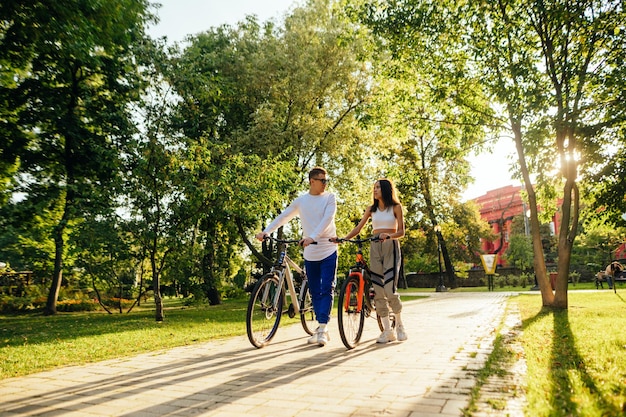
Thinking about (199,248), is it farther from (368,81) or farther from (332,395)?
(368,81)

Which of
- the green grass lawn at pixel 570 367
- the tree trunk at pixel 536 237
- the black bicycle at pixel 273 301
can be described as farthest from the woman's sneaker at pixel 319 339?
the tree trunk at pixel 536 237

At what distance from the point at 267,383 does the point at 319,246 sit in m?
2.29

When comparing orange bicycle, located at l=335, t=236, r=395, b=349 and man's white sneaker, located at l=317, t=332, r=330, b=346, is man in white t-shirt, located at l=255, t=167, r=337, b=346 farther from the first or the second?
orange bicycle, located at l=335, t=236, r=395, b=349

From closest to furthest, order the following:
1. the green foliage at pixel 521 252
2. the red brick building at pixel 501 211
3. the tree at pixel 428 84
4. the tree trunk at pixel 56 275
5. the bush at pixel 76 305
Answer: the tree at pixel 428 84 → the tree trunk at pixel 56 275 → the bush at pixel 76 305 → the green foliage at pixel 521 252 → the red brick building at pixel 501 211

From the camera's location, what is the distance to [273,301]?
588 centimetres

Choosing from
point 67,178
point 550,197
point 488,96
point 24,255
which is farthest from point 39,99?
point 550,197

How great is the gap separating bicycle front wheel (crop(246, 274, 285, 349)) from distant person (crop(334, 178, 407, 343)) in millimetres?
1255

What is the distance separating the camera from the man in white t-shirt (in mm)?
5801

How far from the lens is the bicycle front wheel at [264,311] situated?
5539 millimetres

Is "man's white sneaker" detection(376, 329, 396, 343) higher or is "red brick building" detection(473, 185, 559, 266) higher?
"red brick building" detection(473, 185, 559, 266)

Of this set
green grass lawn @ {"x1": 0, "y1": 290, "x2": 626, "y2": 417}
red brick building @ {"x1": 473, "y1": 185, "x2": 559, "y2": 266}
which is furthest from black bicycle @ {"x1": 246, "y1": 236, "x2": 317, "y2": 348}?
red brick building @ {"x1": 473, "y1": 185, "x2": 559, "y2": 266}

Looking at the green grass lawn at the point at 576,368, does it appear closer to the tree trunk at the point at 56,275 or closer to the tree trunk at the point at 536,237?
the tree trunk at the point at 536,237

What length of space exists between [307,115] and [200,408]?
17.2 metres

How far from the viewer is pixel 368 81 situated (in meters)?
21.4
